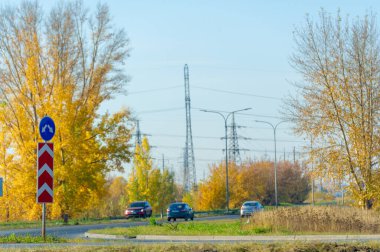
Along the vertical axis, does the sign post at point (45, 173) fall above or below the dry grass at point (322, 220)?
above

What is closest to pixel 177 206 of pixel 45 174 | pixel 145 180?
pixel 145 180

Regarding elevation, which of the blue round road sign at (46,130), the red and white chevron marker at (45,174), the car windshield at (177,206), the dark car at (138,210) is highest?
the blue round road sign at (46,130)

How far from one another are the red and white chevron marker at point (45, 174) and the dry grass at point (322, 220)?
1090 cm

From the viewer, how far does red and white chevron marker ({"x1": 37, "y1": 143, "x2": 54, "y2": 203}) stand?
21219mm

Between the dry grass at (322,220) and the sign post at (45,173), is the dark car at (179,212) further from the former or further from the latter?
the sign post at (45,173)

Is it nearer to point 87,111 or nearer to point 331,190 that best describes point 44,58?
point 87,111

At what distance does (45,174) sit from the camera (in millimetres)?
21391

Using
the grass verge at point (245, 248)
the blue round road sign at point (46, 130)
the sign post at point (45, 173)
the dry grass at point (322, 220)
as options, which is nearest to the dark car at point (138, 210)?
the dry grass at point (322, 220)

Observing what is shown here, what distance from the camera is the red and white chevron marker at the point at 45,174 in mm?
21219

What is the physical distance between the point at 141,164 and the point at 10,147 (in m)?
30.5

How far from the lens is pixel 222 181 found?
86000 mm

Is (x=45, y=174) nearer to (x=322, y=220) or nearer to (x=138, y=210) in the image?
(x=322, y=220)

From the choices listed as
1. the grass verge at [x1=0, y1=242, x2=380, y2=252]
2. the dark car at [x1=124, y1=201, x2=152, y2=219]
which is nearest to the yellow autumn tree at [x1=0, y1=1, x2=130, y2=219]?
the dark car at [x1=124, y1=201, x2=152, y2=219]

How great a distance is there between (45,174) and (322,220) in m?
13.2
